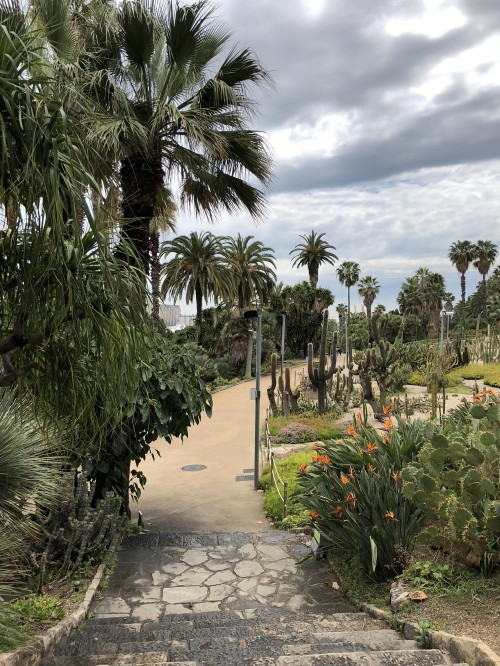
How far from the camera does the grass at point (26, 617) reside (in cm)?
321

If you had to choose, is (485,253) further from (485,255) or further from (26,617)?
(26,617)

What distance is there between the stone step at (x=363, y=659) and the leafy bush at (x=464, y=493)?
1272mm

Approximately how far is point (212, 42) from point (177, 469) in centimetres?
800

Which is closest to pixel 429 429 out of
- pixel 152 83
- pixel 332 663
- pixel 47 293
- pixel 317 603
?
pixel 317 603

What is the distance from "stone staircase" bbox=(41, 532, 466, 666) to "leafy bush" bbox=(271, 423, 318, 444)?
5.91 meters

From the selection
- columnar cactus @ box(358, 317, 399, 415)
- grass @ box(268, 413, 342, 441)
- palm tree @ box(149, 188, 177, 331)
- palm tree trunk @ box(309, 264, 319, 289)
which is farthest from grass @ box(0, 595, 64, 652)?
palm tree trunk @ box(309, 264, 319, 289)

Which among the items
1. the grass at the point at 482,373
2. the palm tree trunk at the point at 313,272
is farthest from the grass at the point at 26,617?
the palm tree trunk at the point at 313,272

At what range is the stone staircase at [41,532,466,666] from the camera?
321cm

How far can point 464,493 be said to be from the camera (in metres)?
4.20

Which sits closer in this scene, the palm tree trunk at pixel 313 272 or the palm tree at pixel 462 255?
the palm tree trunk at pixel 313 272

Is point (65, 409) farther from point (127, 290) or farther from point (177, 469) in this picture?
point (177, 469)

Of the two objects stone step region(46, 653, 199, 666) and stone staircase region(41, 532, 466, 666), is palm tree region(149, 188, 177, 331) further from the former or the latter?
stone step region(46, 653, 199, 666)

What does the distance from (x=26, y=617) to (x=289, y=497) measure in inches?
163

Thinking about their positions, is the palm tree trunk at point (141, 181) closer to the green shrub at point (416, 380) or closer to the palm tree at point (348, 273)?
the green shrub at point (416, 380)
